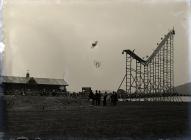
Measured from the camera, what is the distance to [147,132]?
1098 centimetres

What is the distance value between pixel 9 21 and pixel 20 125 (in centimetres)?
277

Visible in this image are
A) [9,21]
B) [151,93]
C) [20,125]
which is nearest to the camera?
[9,21]

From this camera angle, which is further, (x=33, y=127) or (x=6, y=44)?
(x=33, y=127)

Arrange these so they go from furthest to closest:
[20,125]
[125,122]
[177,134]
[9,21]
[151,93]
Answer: [151,93]
[125,122]
[20,125]
[9,21]
[177,134]

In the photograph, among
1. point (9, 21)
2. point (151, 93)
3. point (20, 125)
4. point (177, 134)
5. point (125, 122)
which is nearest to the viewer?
point (177, 134)

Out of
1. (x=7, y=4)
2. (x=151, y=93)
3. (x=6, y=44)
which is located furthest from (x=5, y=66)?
(x=151, y=93)

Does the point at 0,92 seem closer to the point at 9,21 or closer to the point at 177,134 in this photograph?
the point at 9,21

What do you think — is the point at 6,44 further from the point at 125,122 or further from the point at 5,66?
the point at 125,122

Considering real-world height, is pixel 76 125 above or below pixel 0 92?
below

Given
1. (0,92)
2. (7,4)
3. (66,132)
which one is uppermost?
(7,4)

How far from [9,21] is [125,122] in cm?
437

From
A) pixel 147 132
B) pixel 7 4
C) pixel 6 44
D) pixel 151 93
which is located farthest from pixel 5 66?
pixel 151 93

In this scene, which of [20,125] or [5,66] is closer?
[5,66]

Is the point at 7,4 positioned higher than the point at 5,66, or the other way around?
the point at 7,4
